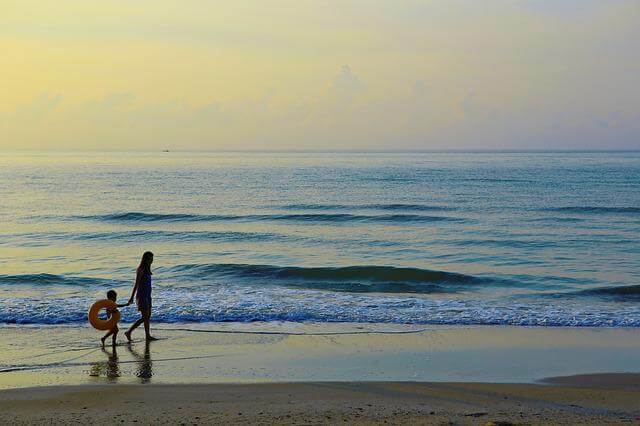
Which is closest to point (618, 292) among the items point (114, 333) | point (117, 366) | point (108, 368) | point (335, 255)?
point (335, 255)

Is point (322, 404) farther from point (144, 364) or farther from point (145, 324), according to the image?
point (145, 324)

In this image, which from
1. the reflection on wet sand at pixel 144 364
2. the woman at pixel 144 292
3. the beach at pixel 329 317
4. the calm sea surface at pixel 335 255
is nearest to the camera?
the beach at pixel 329 317

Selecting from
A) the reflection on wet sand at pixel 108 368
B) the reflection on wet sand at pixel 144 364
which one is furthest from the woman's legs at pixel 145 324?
the reflection on wet sand at pixel 108 368

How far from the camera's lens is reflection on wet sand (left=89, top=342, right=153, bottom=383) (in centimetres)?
971

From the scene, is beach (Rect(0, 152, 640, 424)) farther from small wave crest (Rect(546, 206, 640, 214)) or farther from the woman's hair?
the woman's hair

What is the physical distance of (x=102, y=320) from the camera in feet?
38.7

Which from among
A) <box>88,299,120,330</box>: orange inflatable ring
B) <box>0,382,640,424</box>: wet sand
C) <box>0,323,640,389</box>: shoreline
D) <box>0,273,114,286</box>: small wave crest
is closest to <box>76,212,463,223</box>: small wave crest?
<box>0,273,114,286</box>: small wave crest

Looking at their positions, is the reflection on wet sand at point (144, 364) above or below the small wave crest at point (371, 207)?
below

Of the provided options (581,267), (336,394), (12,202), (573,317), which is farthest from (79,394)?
(12,202)

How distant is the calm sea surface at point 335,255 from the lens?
15094 millimetres

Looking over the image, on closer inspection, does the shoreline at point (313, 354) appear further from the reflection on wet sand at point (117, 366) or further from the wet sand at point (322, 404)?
the wet sand at point (322, 404)

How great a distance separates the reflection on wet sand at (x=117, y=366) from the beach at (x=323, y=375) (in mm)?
19

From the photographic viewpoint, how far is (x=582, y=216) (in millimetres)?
34188

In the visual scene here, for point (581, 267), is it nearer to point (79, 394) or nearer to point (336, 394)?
point (336, 394)
